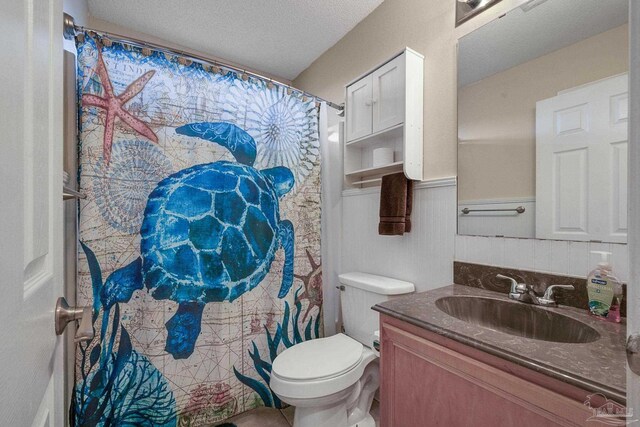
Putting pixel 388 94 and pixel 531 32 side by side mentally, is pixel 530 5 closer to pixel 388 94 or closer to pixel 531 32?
pixel 531 32

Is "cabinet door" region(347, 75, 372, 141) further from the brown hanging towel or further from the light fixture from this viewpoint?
the light fixture

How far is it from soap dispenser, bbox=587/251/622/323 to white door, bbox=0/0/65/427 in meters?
1.37

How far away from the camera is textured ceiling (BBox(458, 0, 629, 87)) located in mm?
974

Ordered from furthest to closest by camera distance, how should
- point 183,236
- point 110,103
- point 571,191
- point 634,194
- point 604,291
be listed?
point 183,236 → point 110,103 → point 571,191 → point 604,291 → point 634,194

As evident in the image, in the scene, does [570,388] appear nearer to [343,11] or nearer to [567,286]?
[567,286]

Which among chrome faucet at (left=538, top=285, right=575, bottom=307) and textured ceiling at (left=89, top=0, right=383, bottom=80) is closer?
chrome faucet at (left=538, top=285, right=575, bottom=307)

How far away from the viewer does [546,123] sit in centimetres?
107

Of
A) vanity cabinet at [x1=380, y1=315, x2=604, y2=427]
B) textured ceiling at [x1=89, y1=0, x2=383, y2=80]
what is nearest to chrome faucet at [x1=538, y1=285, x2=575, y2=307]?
vanity cabinet at [x1=380, y1=315, x2=604, y2=427]

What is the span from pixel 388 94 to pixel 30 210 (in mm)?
1543

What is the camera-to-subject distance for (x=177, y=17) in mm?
1844

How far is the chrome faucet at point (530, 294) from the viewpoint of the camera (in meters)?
1.01

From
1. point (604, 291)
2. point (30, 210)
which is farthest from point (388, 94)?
point (30, 210)

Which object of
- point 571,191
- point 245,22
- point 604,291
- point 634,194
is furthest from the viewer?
point 245,22

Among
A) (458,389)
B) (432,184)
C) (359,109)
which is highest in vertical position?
(359,109)
